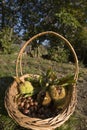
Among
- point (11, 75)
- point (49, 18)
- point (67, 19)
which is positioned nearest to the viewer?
point (11, 75)

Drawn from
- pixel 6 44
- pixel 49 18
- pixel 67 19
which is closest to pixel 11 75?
pixel 6 44

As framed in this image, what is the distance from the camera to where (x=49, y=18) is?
11.1 meters

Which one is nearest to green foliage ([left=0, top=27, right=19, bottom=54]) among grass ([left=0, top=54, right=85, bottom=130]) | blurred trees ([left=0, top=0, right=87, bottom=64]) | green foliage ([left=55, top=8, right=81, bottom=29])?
blurred trees ([left=0, top=0, right=87, bottom=64])

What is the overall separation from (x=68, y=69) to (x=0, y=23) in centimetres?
614

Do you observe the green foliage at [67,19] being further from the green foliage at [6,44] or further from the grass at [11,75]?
the grass at [11,75]

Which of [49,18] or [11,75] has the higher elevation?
[49,18]

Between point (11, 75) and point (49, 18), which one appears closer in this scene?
point (11, 75)

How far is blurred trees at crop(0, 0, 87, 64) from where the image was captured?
10.6 m

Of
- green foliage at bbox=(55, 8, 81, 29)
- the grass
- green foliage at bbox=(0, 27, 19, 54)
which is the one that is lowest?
green foliage at bbox=(0, 27, 19, 54)

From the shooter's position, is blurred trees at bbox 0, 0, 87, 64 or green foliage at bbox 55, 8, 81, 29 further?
blurred trees at bbox 0, 0, 87, 64

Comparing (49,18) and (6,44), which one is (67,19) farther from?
(6,44)

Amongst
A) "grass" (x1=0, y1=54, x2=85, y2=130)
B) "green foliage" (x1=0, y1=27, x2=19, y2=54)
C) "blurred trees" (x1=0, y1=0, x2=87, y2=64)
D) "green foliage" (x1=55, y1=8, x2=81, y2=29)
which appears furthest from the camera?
"blurred trees" (x1=0, y1=0, x2=87, y2=64)

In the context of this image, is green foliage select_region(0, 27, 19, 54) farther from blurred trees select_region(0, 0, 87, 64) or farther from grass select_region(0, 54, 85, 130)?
grass select_region(0, 54, 85, 130)

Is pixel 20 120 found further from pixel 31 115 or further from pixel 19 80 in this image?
pixel 19 80
